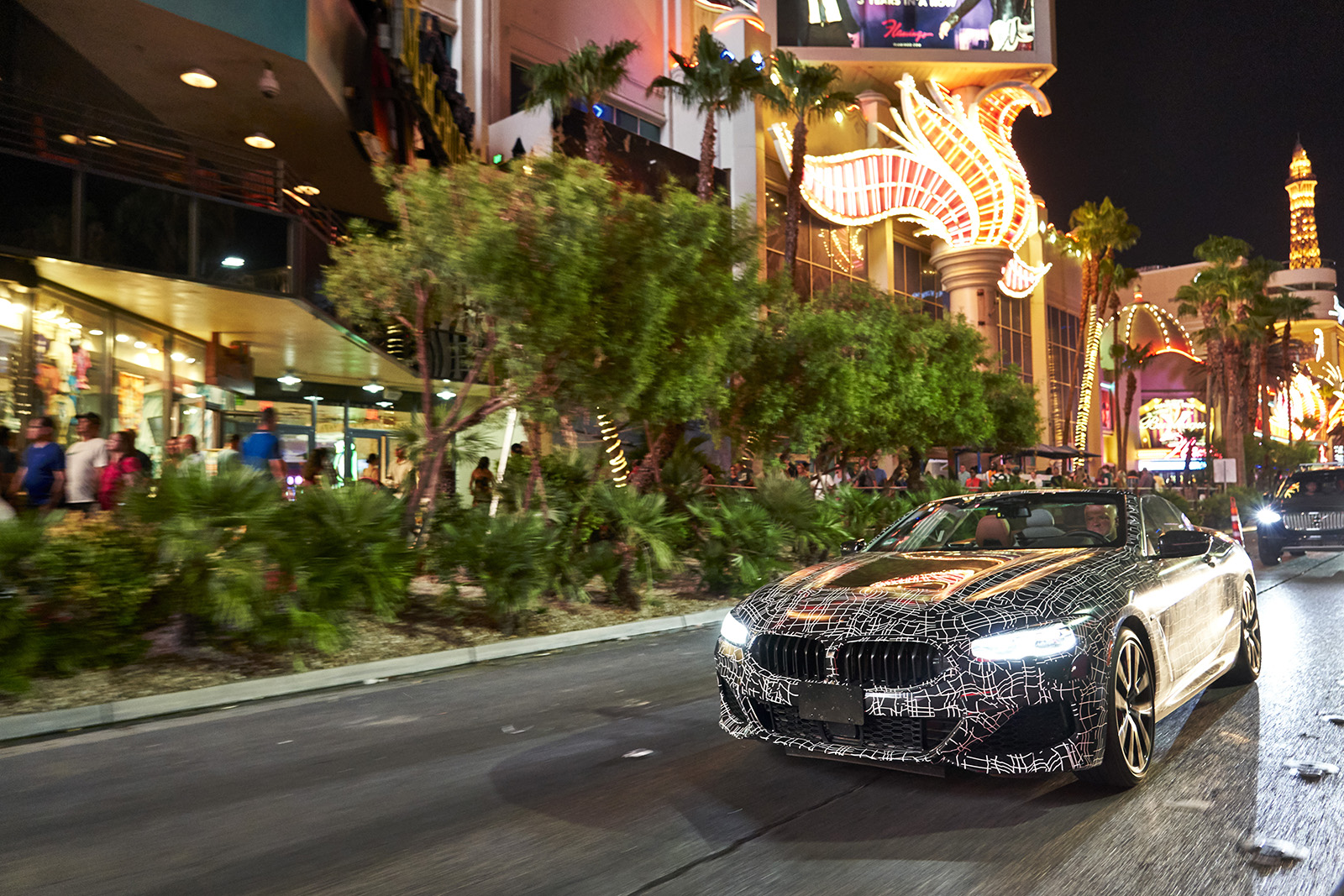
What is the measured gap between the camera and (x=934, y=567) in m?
5.16

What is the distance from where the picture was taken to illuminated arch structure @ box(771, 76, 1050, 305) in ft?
133

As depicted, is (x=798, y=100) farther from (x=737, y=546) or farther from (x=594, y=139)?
(x=737, y=546)

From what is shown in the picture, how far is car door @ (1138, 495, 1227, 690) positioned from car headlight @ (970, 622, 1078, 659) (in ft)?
3.57

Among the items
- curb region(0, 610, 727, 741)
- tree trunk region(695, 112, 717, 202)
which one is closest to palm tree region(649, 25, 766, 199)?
tree trunk region(695, 112, 717, 202)

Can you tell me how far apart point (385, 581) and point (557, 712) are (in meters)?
2.89

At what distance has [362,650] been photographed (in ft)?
29.9

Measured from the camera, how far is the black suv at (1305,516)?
1725 cm

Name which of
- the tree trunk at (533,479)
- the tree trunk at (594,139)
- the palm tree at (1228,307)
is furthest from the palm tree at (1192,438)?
the tree trunk at (533,479)

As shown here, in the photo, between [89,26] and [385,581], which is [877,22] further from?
[385,581]

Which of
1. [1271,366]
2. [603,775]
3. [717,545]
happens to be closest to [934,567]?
[603,775]

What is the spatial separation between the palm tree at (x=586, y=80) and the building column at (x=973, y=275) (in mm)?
25051

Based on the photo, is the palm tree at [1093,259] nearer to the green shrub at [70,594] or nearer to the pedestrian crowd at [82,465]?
the pedestrian crowd at [82,465]

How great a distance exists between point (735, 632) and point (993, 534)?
1.92 metres

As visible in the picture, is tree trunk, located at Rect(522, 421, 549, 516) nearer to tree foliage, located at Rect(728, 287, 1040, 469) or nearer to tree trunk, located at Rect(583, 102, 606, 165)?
tree foliage, located at Rect(728, 287, 1040, 469)
